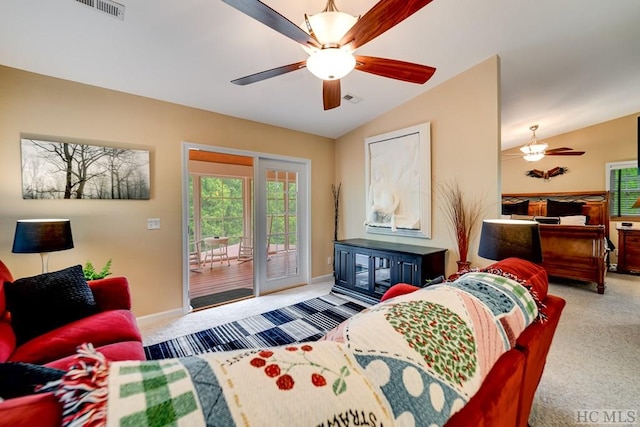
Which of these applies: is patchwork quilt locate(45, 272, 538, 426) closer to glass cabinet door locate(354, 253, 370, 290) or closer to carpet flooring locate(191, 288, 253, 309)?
glass cabinet door locate(354, 253, 370, 290)

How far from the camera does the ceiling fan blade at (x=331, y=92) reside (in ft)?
7.01

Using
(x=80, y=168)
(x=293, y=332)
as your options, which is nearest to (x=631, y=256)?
(x=293, y=332)

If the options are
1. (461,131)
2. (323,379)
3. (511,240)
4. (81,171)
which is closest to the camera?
(323,379)

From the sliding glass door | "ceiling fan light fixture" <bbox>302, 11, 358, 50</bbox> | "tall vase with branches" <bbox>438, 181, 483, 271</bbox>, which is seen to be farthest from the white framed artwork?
"ceiling fan light fixture" <bbox>302, 11, 358, 50</bbox>

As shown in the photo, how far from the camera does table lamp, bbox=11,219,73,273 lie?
82.4 inches

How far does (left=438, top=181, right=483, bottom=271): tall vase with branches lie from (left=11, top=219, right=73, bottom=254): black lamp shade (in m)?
3.95

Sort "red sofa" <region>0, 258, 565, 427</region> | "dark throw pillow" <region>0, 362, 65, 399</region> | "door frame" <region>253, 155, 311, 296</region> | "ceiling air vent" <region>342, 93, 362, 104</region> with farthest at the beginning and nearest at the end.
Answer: "door frame" <region>253, 155, 311, 296</region> → "ceiling air vent" <region>342, 93, 362, 104</region> → "dark throw pillow" <region>0, 362, 65, 399</region> → "red sofa" <region>0, 258, 565, 427</region>

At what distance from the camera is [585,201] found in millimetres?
5395

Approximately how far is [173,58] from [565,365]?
4368 mm

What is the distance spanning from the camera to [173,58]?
240 cm

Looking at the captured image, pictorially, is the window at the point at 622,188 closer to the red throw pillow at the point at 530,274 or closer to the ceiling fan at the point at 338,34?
the red throw pillow at the point at 530,274

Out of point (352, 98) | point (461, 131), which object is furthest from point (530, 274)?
point (352, 98)

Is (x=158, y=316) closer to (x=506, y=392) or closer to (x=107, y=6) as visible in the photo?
(x=107, y=6)

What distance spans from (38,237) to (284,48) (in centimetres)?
261
